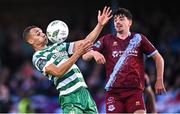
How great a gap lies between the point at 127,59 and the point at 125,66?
0.31ft

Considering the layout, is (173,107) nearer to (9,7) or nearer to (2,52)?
(2,52)

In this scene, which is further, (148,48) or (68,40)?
(68,40)

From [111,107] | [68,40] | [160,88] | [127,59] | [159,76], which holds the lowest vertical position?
[111,107]

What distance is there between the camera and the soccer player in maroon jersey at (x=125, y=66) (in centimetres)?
980

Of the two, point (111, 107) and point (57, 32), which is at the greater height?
point (57, 32)

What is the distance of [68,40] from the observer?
17.4m

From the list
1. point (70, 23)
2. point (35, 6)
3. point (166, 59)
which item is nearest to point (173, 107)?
point (166, 59)

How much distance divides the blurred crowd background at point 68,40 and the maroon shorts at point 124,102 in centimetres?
307

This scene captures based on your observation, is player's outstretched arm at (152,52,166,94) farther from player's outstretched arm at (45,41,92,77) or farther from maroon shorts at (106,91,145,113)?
player's outstretched arm at (45,41,92,77)

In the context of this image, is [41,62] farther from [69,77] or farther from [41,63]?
[69,77]

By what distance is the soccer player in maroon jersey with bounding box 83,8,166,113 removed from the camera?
32.2ft

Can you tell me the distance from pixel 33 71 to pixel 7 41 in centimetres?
196

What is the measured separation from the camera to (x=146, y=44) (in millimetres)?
9867

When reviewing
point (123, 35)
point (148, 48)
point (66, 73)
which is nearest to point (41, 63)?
point (66, 73)
